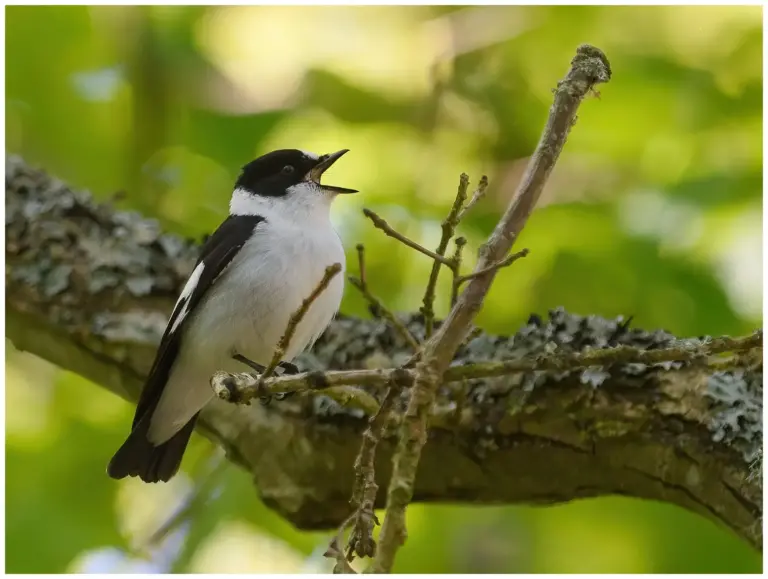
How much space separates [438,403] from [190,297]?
0.76 meters

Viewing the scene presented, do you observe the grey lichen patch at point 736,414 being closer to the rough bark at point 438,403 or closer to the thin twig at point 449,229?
the rough bark at point 438,403

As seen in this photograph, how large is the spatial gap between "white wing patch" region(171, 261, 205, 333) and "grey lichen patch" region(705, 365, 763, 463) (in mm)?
1382

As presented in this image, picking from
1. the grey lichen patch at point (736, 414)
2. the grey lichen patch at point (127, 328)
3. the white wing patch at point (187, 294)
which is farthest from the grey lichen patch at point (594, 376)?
the grey lichen patch at point (127, 328)

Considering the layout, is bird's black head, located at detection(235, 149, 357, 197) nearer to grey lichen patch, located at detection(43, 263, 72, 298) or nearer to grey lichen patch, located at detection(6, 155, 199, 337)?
grey lichen patch, located at detection(6, 155, 199, 337)

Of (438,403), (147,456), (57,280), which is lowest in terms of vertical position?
(147,456)

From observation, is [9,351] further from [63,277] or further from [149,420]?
[149,420]

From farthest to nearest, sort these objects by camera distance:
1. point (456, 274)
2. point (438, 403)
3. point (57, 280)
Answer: point (57, 280) → point (438, 403) → point (456, 274)

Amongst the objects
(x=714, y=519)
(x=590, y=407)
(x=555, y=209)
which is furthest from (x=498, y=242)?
(x=555, y=209)

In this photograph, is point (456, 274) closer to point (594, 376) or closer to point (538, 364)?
point (538, 364)

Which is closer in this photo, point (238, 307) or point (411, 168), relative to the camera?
point (238, 307)

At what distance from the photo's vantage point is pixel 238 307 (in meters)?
2.38

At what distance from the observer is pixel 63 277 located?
2814mm

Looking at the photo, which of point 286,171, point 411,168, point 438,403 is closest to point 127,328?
point 286,171

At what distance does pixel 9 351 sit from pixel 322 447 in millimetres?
1457
